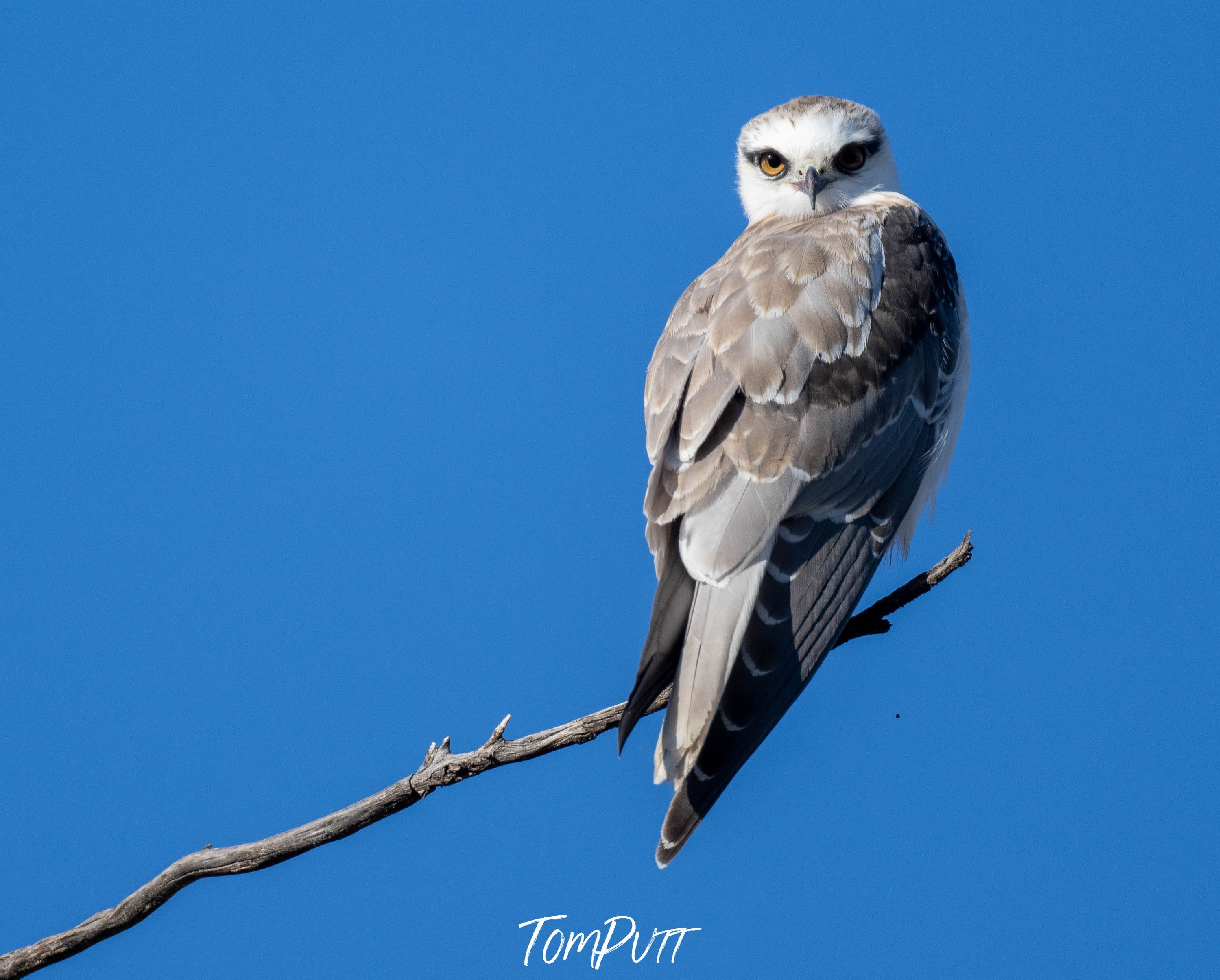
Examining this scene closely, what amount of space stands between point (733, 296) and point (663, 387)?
0.31 meters

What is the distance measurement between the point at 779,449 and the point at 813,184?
3.72 ft

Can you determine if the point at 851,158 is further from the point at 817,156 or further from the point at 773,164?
the point at 773,164

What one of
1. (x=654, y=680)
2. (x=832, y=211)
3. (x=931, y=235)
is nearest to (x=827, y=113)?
(x=832, y=211)

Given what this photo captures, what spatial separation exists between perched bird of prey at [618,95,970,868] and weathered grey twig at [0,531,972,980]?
0.90 ft

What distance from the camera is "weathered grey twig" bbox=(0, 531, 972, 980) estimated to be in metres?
2.26

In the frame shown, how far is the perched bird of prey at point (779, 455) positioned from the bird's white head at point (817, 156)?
0.08m

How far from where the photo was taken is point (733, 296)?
9.71ft

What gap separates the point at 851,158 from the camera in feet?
11.6

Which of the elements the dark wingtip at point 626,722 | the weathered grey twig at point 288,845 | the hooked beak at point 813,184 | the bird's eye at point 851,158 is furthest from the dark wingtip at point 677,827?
the bird's eye at point 851,158

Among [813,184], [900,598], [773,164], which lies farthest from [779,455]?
[773,164]

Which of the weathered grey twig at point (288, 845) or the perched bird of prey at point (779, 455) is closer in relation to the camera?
the weathered grey twig at point (288, 845)

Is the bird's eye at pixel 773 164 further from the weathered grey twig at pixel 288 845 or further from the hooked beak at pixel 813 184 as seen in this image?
the weathered grey twig at pixel 288 845

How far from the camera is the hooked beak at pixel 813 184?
3418 millimetres

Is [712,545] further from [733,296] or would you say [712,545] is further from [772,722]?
[733,296]
